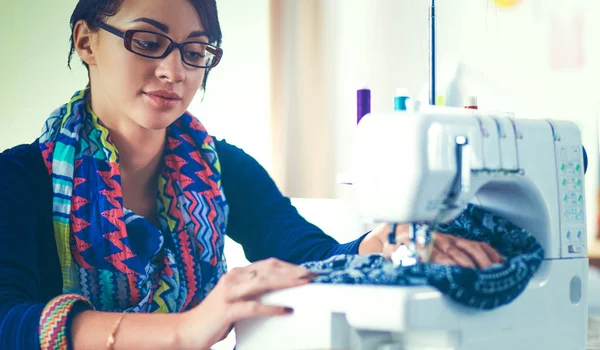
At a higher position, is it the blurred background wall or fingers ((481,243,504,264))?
the blurred background wall

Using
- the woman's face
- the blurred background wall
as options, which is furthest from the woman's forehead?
the blurred background wall

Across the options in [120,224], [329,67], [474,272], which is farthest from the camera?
[329,67]

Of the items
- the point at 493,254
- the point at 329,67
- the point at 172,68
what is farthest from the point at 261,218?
the point at 329,67

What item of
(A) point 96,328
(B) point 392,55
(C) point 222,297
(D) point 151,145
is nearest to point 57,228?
(D) point 151,145

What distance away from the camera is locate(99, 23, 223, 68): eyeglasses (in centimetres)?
160

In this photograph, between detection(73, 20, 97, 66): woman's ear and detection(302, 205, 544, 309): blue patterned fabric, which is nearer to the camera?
detection(302, 205, 544, 309): blue patterned fabric

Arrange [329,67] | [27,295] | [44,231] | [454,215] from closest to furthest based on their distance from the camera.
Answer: [454,215] < [27,295] < [44,231] < [329,67]

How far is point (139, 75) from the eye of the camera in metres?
1.60

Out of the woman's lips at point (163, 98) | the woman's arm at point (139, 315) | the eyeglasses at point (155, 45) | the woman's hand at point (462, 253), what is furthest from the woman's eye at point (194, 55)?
the woman's hand at point (462, 253)

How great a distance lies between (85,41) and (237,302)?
102cm

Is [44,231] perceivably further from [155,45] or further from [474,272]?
[474,272]

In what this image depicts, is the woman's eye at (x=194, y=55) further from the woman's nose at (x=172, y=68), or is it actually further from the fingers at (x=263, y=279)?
the fingers at (x=263, y=279)

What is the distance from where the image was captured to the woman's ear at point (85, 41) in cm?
165

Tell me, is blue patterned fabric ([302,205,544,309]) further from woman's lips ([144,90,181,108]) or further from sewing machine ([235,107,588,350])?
woman's lips ([144,90,181,108])
